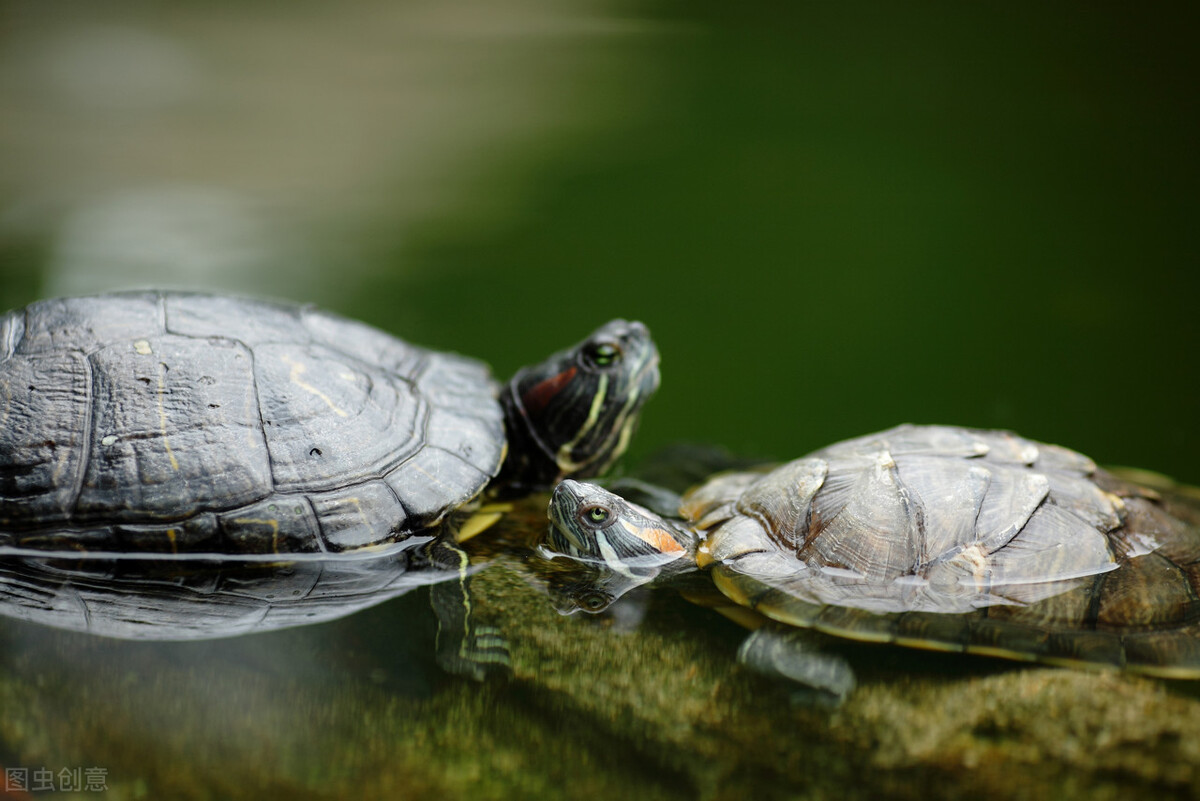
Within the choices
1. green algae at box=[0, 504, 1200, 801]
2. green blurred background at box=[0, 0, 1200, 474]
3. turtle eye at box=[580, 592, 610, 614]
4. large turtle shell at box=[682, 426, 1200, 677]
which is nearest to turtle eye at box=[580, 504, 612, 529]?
turtle eye at box=[580, 592, 610, 614]

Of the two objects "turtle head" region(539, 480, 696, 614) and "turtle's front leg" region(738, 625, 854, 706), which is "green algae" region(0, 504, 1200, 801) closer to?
"turtle's front leg" region(738, 625, 854, 706)

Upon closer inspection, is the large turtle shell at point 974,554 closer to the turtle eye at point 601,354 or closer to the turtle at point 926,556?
the turtle at point 926,556

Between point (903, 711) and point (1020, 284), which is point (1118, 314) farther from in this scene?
point (903, 711)

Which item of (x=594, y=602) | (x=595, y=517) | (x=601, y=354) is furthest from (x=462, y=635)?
(x=601, y=354)

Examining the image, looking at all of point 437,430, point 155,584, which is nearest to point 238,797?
point 155,584

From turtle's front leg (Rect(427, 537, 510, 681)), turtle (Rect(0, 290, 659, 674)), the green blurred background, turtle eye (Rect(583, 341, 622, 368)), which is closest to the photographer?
turtle's front leg (Rect(427, 537, 510, 681))
